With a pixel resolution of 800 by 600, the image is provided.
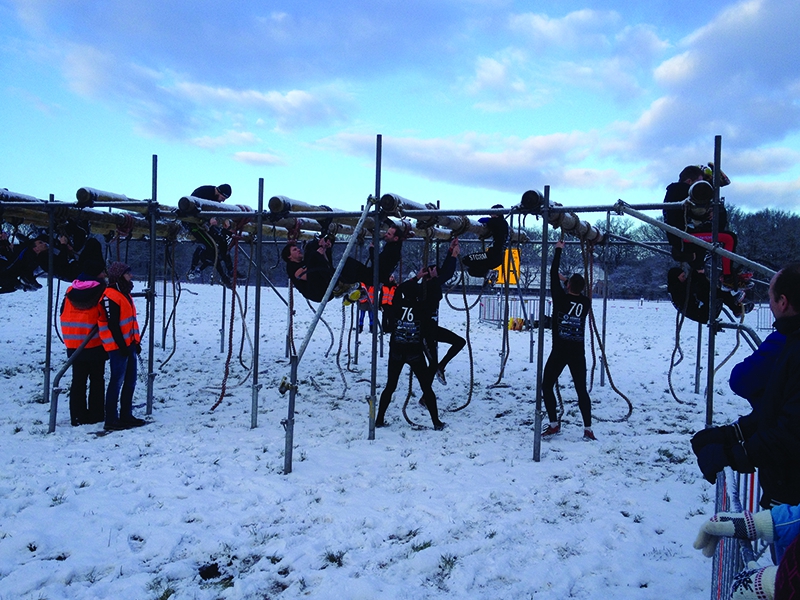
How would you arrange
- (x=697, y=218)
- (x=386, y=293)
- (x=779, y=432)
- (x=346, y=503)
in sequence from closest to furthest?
(x=779, y=432)
(x=346, y=503)
(x=697, y=218)
(x=386, y=293)

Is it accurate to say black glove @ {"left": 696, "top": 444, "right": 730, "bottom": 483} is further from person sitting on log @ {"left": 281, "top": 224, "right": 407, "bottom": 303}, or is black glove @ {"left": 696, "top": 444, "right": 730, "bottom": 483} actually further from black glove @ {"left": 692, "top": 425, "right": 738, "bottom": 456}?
person sitting on log @ {"left": 281, "top": 224, "right": 407, "bottom": 303}

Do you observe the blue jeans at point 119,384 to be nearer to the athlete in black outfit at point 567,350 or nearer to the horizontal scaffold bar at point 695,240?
the athlete in black outfit at point 567,350

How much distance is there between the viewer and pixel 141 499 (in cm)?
407

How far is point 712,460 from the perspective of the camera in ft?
6.79

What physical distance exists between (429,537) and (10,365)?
863 centimetres

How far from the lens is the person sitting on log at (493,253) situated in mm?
5906

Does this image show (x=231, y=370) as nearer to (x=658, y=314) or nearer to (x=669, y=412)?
(x=669, y=412)

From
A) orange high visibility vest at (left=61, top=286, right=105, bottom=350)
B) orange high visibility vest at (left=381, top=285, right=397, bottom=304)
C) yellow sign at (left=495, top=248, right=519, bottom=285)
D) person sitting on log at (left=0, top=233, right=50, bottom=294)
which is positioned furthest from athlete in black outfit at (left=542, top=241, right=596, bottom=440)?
person sitting on log at (left=0, top=233, right=50, bottom=294)

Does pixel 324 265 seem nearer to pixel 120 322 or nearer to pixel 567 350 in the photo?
pixel 120 322

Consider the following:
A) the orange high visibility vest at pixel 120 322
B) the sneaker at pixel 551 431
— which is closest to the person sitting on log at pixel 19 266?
the orange high visibility vest at pixel 120 322

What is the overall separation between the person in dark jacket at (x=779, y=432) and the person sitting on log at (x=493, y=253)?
151 inches

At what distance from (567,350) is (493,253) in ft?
4.27

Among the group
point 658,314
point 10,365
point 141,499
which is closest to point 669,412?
point 141,499

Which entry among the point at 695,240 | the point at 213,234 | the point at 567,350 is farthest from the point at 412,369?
the point at 213,234
